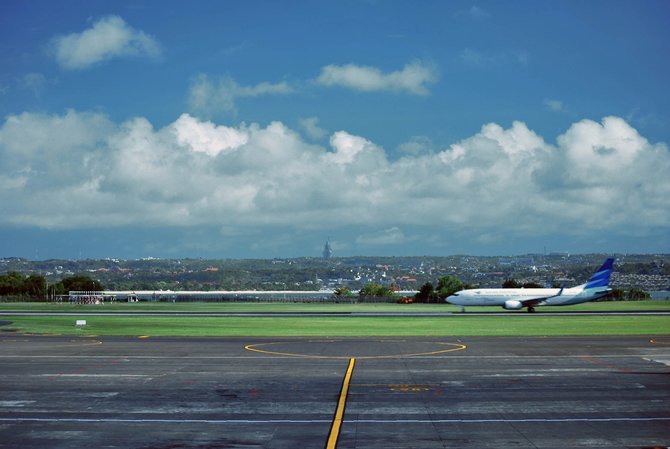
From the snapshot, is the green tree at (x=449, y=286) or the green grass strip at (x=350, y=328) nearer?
the green grass strip at (x=350, y=328)

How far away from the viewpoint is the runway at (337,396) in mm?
21938

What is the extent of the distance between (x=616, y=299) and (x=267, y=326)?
12151 cm

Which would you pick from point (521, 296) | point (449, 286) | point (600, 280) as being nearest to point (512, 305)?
point (521, 296)

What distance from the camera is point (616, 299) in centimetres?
16925

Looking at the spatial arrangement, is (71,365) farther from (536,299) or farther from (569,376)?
(536,299)

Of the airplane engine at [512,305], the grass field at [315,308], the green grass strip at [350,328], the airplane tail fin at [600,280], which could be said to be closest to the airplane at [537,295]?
the airplane tail fin at [600,280]

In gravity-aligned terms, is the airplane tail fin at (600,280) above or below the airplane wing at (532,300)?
above

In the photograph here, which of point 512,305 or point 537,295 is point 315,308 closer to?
point 512,305

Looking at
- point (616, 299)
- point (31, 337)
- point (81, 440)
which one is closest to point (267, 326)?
point (31, 337)

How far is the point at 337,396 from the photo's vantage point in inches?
1141

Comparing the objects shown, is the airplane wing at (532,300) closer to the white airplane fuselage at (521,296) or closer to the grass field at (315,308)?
the white airplane fuselage at (521,296)

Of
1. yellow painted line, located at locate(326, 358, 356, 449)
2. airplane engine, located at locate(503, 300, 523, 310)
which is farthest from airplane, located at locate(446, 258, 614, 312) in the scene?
yellow painted line, located at locate(326, 358, 356, 449)

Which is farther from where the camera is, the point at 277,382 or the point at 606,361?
the point at 606,361

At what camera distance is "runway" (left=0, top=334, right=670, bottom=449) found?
21.9 m
